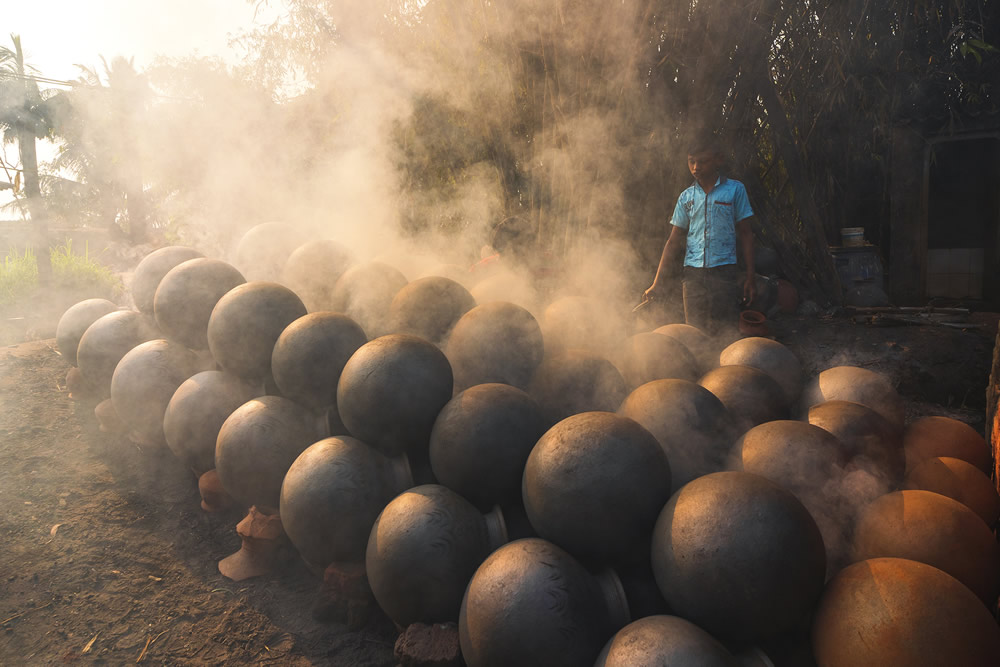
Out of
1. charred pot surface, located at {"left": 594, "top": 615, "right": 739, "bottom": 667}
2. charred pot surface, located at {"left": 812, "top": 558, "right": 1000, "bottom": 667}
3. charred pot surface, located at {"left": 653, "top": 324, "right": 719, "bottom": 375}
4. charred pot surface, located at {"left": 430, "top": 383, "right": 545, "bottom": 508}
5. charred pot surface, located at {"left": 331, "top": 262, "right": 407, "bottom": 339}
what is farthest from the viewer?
charred pot surface, located at {"left": 331, "top": 262, "right": 407, "bottom": 339}

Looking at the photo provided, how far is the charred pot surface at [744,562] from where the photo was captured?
1.96m

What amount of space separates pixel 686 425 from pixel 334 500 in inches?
69.8

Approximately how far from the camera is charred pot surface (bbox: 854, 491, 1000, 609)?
82.2 inches

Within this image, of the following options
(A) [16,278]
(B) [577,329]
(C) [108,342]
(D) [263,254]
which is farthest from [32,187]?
(B) [577,329]

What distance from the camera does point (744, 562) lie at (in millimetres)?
1977

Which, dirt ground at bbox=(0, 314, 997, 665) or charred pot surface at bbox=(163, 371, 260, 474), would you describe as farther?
charred pot surface at bbox=(163, 371, 260, 474)

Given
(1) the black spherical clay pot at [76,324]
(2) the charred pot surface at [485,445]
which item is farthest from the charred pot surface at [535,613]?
(1) the black spherical clay pot at [76,324]

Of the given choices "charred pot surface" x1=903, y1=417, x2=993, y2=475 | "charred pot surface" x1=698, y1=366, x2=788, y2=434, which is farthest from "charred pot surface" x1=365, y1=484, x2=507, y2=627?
"charred pot surface" x1=903, y1=417, x2=993, y2=475

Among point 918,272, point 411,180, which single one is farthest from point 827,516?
point 918,272

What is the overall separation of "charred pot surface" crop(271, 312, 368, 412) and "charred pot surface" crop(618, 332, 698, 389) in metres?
1.71

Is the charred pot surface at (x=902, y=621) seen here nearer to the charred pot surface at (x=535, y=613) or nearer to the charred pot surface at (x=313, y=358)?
the charred pot surface at (x=535, y=613)

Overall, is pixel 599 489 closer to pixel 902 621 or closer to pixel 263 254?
pixel 902 621

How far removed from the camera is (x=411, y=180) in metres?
7.18

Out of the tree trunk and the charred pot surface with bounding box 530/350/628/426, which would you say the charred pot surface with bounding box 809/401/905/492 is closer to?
the charred pot surface with bounding box 530/350/628/426
